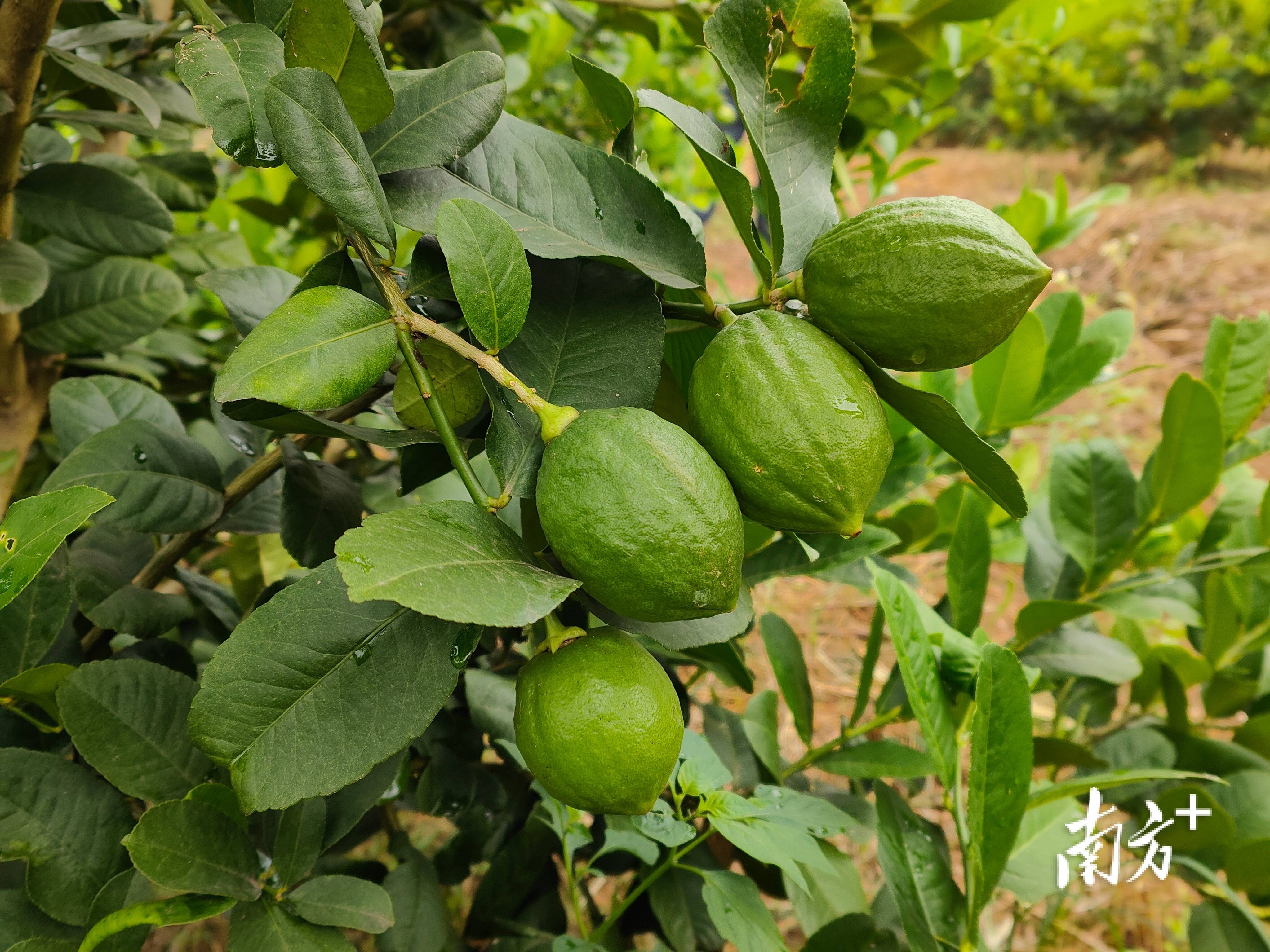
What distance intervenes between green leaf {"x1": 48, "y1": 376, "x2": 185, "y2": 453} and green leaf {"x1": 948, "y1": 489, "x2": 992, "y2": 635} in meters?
0.83

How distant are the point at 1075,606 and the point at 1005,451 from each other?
947 mm

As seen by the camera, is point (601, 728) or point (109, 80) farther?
point (109, 80)

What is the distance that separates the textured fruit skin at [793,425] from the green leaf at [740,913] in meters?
0.38

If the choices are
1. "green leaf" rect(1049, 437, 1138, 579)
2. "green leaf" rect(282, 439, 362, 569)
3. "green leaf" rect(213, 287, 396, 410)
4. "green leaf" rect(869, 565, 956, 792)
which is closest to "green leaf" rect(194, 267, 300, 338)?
"green leaf" rect(282, 439, 362, 569)

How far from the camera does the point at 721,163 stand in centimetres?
46

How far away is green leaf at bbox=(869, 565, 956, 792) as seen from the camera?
68 cm

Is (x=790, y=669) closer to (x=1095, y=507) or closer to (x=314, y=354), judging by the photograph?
(x=1095, y=507)

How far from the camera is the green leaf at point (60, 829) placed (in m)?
0.57

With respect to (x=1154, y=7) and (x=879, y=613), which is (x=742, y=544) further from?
(x=1154, y=7)

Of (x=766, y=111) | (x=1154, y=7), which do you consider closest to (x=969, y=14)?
(x=766, y=111)

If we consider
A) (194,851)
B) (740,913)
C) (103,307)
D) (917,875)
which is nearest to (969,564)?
(917,875)

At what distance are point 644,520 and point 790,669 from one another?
0.65m

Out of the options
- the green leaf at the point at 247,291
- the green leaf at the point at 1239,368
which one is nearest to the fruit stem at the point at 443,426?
the green leaf at the point at 247,291

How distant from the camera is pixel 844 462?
46 centimetres
